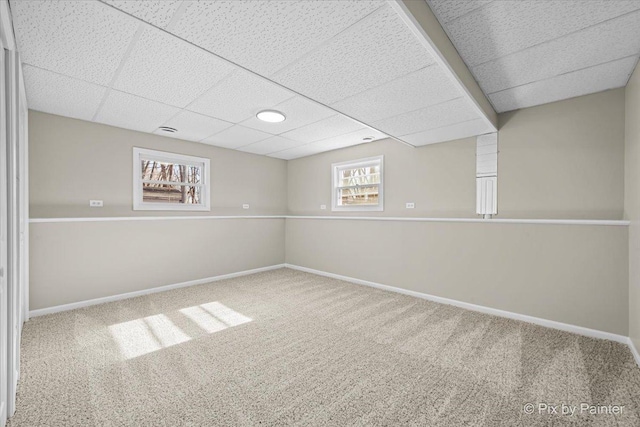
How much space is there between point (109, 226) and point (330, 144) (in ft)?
10.8

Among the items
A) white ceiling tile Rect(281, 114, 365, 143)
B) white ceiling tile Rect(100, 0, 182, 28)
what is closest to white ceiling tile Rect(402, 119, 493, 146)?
white ceiling tile Rect(281, 114, 365, 143)

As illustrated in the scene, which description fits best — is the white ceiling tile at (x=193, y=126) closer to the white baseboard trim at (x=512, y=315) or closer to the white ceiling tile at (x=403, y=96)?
the white ceiling tile at (x=403, y=96)

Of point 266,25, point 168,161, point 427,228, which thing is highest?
point 266,25

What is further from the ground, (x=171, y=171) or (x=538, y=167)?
(x=171, y=171)

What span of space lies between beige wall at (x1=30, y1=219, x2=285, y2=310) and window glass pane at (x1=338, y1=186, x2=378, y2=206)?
1.68 meters

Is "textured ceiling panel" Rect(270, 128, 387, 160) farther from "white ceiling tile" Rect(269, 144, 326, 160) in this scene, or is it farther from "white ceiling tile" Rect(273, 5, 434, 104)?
"white ceiling tile" Rect(273, 5, 434, 104)

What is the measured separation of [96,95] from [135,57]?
106 cm

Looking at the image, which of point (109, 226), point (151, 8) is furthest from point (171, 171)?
point (151, 8)

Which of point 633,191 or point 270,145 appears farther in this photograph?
point 270,145

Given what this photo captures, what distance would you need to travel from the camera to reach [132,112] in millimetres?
3021

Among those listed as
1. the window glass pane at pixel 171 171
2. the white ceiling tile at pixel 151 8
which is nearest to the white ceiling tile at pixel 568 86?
the white ceiling tile at pixel 151 8

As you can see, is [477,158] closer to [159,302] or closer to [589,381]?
[589,381]

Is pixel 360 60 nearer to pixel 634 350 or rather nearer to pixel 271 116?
pixel 271 116

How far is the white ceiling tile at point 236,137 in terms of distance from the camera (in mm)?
3672
